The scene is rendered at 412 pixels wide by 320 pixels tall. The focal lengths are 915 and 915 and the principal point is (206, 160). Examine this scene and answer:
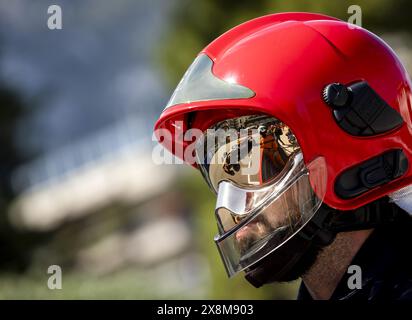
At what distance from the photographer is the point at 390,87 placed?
322 centimetres

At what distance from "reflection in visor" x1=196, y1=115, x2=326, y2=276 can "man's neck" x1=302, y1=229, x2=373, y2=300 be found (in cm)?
16

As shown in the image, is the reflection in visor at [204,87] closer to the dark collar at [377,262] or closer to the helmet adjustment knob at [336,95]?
the helmet adjustment knob at [336,95]

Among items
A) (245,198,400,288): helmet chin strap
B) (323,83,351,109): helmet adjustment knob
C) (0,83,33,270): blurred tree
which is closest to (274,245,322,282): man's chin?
(245,198,400,288): helmet chin strap

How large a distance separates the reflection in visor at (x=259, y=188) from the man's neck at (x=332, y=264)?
0.52 feet

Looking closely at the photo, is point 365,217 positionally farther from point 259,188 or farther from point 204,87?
point 204,87

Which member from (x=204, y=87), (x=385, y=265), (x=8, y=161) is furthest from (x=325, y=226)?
(x=8, y=161)

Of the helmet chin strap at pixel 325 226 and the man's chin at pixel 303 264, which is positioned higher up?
the helmet chin strap at pixel 325 226

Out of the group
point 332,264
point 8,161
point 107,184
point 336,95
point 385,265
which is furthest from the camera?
point 107,184

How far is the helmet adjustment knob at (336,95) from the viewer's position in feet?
10.2

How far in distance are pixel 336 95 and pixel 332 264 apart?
60 centimetres

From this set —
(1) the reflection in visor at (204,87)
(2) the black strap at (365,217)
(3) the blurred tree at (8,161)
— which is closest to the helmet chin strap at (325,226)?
(2) the black strap at (365,217)

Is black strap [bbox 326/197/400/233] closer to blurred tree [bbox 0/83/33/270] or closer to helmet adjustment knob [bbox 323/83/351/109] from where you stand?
helmet adjustment knob [bbox 323/83/351/109]

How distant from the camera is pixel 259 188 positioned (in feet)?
10.6
